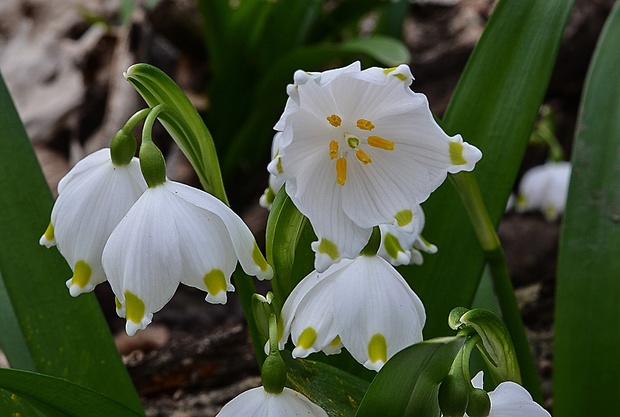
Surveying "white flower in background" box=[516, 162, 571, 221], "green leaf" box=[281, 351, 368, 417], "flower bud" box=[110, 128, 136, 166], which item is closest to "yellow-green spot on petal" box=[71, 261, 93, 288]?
"flower bud" box=[110, 128, 136, 166]

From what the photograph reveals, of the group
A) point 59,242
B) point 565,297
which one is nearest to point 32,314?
point 59,242

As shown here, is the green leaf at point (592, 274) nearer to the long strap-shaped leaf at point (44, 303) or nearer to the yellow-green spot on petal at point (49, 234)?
the long strap-shaped leaf at point (44, 303)

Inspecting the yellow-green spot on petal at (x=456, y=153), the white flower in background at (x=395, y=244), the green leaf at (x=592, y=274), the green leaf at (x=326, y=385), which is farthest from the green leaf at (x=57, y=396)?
the green leaf at (x=592, y=274)

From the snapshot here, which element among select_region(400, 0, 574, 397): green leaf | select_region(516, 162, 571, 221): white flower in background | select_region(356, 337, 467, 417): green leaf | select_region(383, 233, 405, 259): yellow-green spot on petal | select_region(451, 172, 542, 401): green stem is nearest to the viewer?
select_region(356, 337, 467, 417): green leaf

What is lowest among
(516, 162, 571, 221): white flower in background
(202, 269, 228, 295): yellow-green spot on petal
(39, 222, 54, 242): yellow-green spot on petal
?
(516, 162, 571, 221): white flower in background

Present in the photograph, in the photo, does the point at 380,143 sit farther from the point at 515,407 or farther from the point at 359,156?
the point at 515,407

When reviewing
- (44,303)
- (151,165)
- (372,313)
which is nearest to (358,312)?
(372,313)

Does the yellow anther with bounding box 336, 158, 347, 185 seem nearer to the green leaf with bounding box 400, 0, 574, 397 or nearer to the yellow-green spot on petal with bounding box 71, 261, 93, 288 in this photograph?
the yellow-green spot on petal with bounding box 71, 261, 93, 288

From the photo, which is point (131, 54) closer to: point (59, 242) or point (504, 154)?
point (504, 154)
